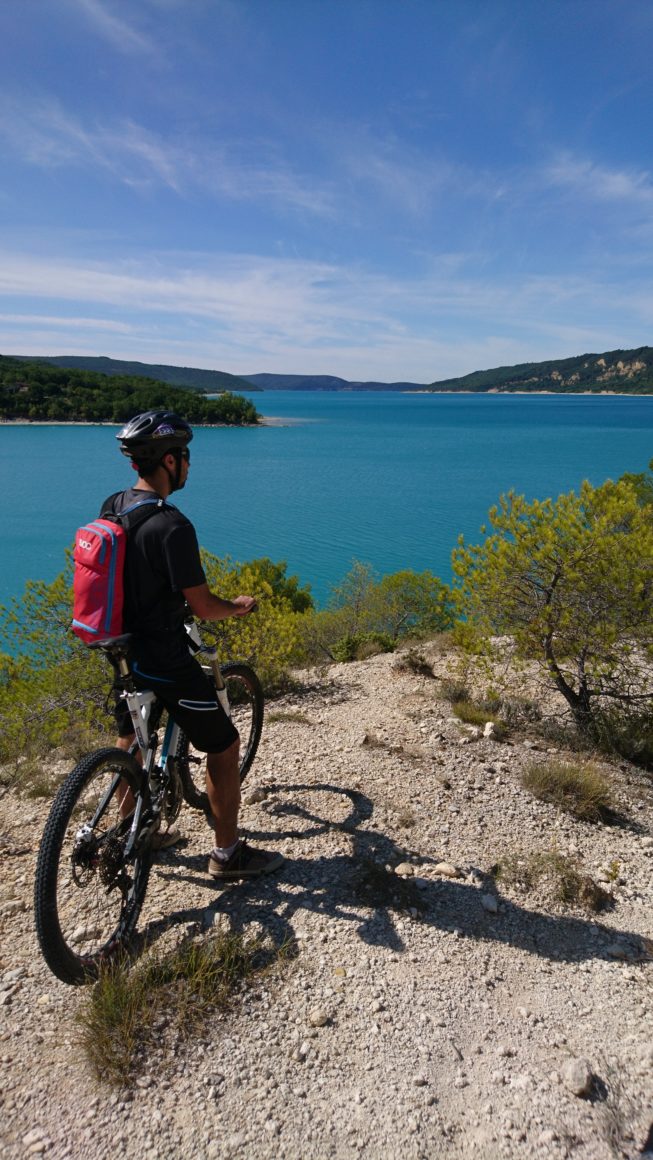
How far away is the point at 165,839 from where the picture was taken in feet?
13.4

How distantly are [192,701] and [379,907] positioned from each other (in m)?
1.78

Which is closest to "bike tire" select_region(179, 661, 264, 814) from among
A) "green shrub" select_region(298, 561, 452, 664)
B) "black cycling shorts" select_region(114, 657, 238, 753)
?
"black cycling shorts" select_region(114, 657, 238, 753)

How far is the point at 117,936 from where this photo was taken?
10.6 ft

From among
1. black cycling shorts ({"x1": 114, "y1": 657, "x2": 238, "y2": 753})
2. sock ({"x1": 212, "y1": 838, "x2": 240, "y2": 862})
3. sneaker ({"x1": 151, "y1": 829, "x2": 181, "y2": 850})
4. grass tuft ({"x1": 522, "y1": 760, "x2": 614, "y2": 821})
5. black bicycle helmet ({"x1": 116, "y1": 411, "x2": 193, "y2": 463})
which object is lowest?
grass tuft ({"x1": 522, "y1": 760, "x2": 614, "y2": 821})

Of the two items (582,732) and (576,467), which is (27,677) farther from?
(576,467)

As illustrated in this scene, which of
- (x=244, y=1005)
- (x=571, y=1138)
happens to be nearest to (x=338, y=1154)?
(x=244, y=1005)

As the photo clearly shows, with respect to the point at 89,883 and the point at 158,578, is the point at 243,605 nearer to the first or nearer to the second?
the point at 158,578

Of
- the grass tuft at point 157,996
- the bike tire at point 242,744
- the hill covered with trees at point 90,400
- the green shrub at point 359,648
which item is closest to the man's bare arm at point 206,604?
the bike tire at point 242,744

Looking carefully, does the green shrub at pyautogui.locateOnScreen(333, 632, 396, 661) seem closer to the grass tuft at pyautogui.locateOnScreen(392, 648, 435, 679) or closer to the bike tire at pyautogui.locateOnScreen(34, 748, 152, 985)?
the grass tuft at pyautogui.locateOnScreen(392, 648, 435, 679)

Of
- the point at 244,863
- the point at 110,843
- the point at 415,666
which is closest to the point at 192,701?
the point at 110,843

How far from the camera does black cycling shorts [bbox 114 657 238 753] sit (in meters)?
3.32

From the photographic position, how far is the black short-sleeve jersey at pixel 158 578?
2.99 meters

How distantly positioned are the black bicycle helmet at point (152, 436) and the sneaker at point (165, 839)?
2.43 meters

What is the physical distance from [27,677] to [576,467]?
8291 centimetres
